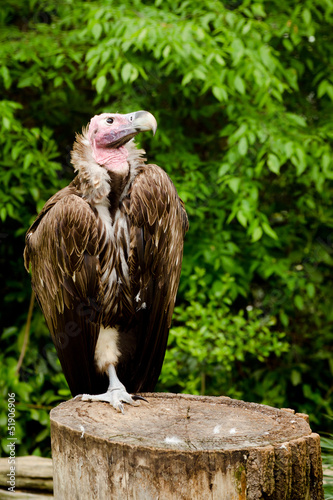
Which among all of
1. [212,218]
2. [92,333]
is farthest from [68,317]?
[212,218]

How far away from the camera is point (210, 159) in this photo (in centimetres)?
521

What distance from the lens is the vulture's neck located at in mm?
2955

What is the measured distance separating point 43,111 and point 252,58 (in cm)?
186

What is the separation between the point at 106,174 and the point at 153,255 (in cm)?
43

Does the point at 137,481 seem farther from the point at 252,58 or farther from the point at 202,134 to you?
the point at 202,134

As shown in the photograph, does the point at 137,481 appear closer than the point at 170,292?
Yes

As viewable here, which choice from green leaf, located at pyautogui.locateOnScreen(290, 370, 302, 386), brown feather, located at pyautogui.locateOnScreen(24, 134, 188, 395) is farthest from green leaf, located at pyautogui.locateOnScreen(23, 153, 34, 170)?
green leaf, located at pyautogui.locateOnScreen(290, 370, 302, 386)

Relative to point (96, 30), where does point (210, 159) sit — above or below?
below

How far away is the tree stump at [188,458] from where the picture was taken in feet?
6.72

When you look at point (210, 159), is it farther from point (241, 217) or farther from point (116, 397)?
point (116, 397)

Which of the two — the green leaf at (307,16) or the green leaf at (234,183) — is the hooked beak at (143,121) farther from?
the green leaf at (307,16)

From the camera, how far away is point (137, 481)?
2.11 meters

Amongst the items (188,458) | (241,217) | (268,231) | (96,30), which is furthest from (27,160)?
(188,458)

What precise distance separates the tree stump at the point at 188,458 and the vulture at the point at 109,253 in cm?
44
